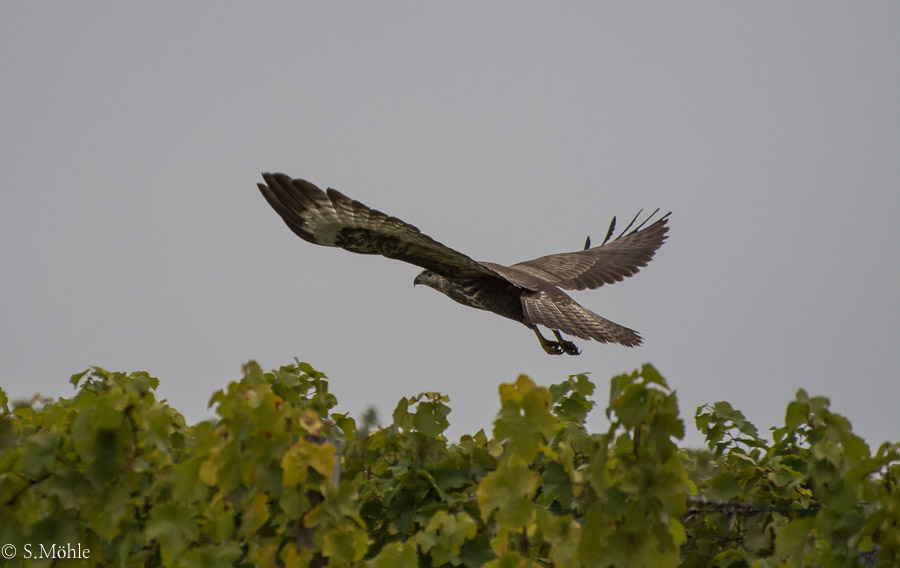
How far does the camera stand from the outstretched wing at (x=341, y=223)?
625 cm

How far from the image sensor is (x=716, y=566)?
4180 mm

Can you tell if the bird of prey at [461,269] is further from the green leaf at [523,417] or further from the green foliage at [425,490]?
the green leaf at [523,417]

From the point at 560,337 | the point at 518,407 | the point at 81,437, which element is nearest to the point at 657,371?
the point at 518,407

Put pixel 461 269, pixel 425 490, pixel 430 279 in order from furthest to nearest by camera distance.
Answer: pixel 430 279, pixel 461 269, pixel 425 490

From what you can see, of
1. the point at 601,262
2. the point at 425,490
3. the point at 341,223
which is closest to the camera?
the point at 425,490

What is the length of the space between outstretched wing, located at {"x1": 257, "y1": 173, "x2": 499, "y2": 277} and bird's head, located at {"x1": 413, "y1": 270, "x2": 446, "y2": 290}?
4.35 feet

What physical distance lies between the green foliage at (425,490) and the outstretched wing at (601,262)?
3.70 metres

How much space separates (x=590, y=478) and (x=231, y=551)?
49.9 inches

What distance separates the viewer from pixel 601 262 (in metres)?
9.20

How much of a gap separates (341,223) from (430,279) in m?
1.92

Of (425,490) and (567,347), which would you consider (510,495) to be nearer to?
(425,490)

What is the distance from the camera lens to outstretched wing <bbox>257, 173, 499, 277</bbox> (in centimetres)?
625

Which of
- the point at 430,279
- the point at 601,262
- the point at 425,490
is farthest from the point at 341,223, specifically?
the point at 601,262

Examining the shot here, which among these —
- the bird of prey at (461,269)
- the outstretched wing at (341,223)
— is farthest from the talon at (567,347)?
the outstretched wing at (341,223)
